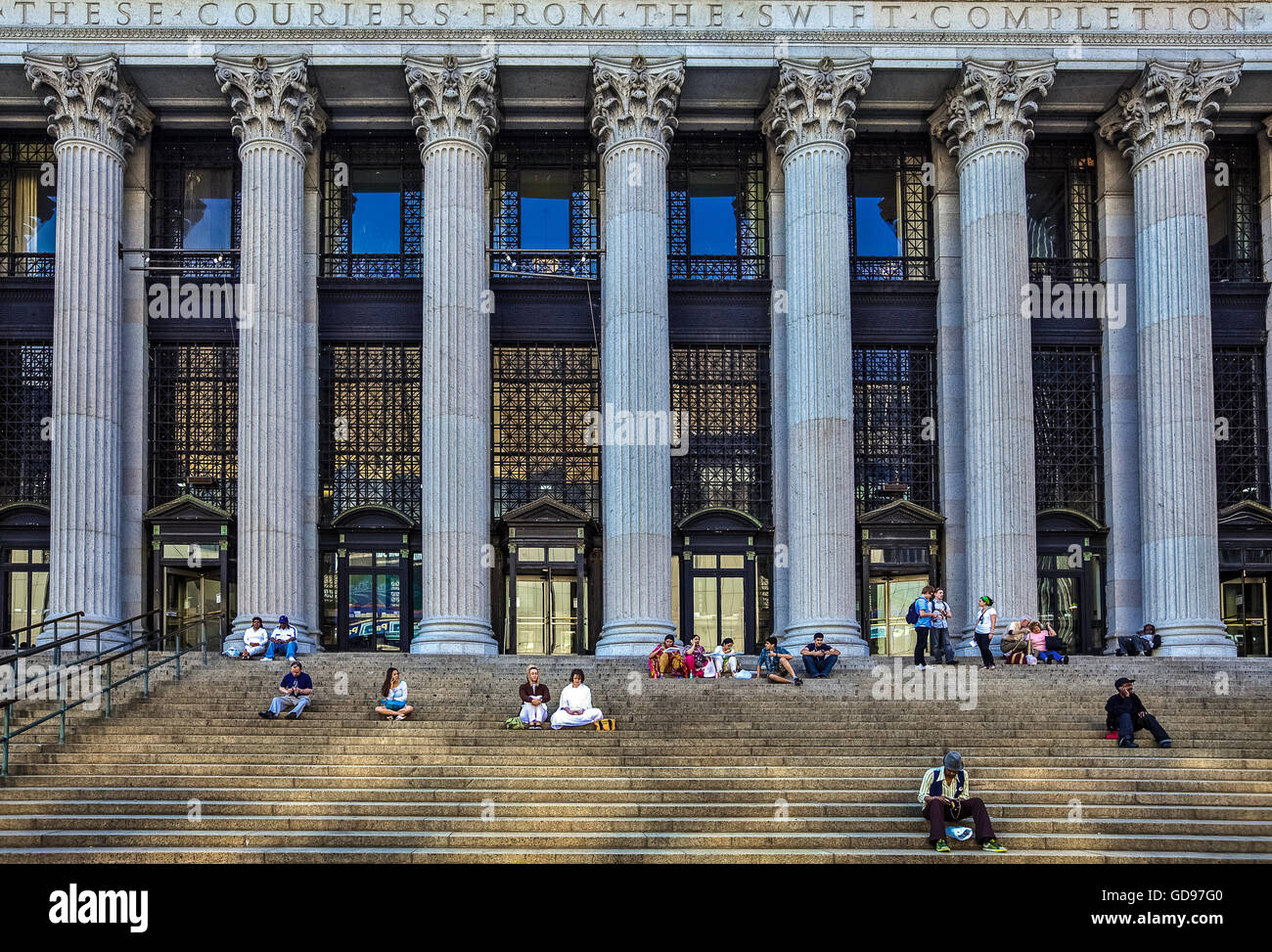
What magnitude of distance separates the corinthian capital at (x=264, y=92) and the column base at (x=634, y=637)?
12822 mm

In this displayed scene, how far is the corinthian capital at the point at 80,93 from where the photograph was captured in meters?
31.5

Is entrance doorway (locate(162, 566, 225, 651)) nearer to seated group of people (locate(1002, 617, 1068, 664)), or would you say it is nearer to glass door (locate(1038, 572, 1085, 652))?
seated group of people (locate(1002, 617, 1068, 664))

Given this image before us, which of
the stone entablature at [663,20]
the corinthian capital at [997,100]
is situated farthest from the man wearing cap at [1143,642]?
the stone entablature at [663,20]

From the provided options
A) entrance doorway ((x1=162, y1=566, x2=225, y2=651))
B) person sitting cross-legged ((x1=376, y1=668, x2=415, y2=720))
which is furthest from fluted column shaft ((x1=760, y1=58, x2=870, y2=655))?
entrance doorway ((x1=162, y1=566, x2=225, y2=651))

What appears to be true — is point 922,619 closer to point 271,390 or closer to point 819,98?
point 819,98

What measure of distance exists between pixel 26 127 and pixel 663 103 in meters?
14.9

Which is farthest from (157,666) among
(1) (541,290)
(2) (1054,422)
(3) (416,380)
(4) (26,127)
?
(2) (1054,422)

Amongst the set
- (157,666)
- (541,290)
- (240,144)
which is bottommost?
(157,666)

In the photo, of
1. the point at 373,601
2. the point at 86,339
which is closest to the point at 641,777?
the point at 373,601

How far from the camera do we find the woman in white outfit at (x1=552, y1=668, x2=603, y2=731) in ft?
73.1
